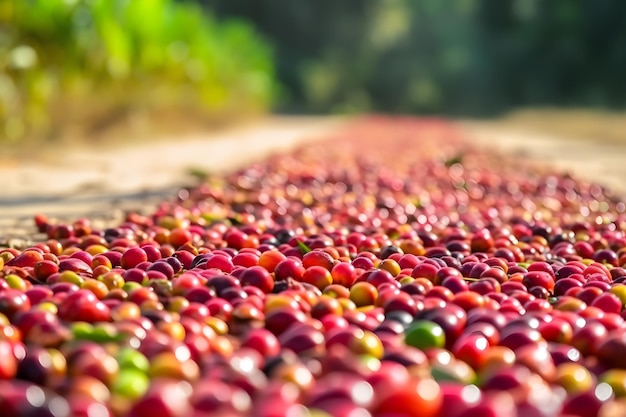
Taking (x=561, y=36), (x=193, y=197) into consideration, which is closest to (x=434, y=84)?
(x=561, y=36)

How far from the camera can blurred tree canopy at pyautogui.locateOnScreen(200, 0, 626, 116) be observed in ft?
135

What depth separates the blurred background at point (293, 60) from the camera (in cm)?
1256

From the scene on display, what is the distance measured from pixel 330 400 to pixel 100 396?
1.73 ft

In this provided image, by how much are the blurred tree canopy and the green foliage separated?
20867 mm

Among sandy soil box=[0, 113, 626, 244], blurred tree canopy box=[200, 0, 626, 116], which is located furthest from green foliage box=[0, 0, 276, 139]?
blurred tree canopy box=[200, 0, 626, 116]

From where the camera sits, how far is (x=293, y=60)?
5162 cm

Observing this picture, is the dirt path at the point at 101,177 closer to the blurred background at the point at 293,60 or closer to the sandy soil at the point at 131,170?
the sandy soil at the point at 131,170

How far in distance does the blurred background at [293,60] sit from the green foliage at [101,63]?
0.09ft

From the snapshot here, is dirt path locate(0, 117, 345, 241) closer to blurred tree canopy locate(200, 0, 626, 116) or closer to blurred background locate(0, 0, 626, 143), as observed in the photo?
blurred background locate(0, 0, 626, 143)

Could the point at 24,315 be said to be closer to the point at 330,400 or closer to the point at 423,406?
the point at 330,400

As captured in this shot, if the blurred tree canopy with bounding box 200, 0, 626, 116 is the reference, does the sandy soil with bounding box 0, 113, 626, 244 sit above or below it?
above

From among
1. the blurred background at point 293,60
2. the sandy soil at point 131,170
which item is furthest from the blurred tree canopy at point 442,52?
the sandy soil at point 131,170

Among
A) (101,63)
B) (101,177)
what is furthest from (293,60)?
(101,177)

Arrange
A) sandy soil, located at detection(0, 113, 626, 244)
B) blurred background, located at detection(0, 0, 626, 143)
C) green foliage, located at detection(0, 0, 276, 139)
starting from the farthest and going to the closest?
blurred background, located at detection(0, 0, 626, 143), green foliage, located at detection(0, 0, 276, 139), sandy soil, located at detection(0, 113, 626, 244)
